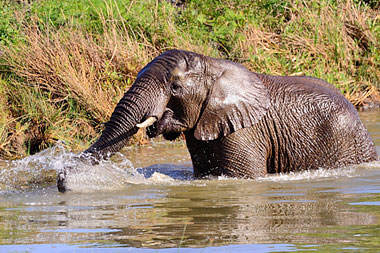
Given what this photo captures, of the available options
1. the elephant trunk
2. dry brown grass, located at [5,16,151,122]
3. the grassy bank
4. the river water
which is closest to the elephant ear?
the river water

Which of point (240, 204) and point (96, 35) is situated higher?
point (96, 35)

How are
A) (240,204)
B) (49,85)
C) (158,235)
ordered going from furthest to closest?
1. (49,85)
2. (240,204)
3. (158,235)

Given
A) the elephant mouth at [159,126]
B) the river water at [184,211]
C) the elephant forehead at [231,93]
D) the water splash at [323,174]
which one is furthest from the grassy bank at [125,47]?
the water splash at [323,174]

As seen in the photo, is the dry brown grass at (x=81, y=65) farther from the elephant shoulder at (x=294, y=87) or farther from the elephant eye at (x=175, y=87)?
the elephant eye at (x=175, y=87)

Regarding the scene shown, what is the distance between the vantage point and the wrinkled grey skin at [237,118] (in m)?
7.65

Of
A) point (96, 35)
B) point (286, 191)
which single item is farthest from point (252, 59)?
point (286, 191)

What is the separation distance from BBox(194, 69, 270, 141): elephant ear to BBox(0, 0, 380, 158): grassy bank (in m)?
3.47

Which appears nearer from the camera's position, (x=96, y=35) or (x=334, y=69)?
(x=96, y=35)

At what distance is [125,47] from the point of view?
12.7 metres

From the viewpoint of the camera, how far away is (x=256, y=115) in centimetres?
812

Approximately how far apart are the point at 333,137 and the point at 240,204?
7.28 ft

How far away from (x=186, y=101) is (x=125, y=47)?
5.00m

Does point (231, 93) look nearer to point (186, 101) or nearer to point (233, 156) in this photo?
point (186, 101)

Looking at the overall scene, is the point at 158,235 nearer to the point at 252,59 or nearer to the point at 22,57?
the point at 22,57
